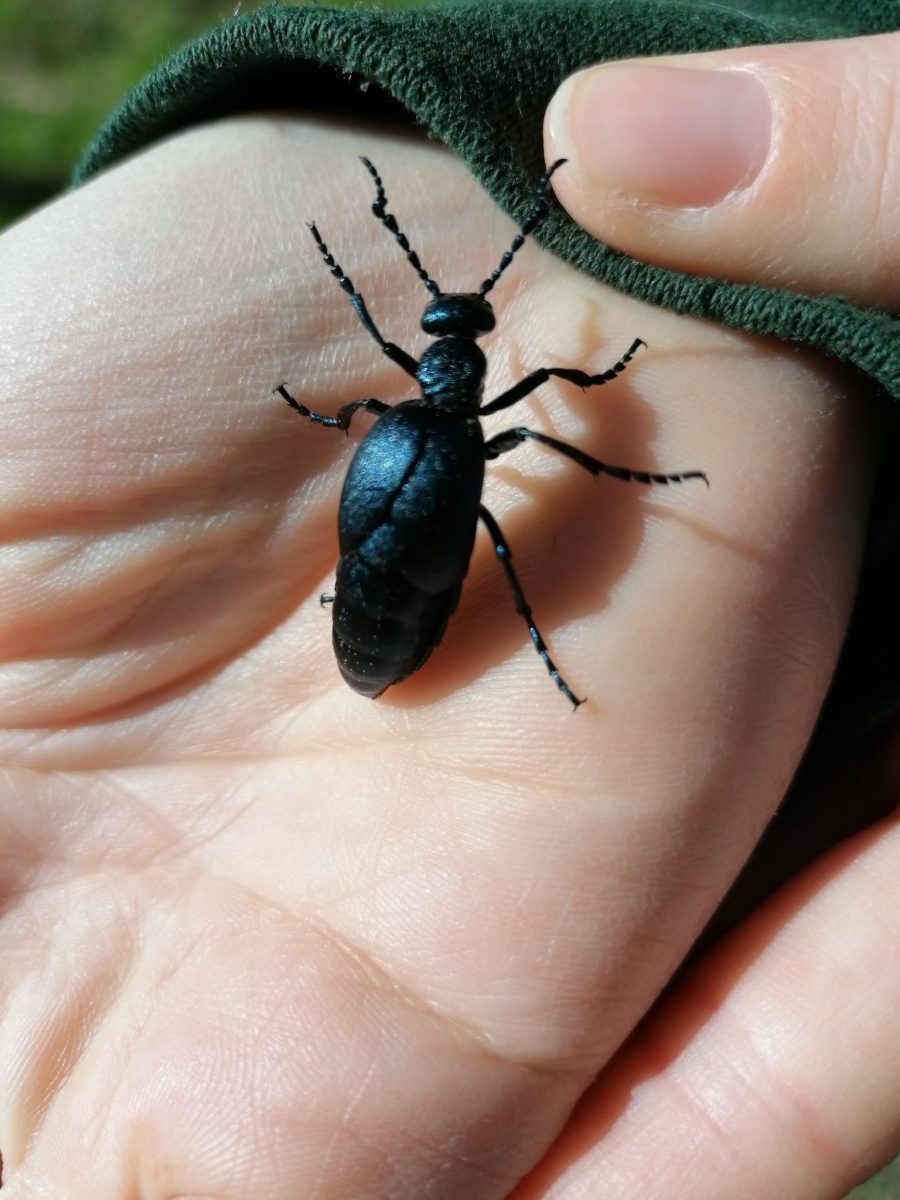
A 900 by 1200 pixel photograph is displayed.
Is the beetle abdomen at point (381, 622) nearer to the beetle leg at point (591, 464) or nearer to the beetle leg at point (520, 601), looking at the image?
the beetle leg at point (520, 601)

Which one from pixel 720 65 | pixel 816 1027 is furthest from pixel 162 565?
pixel 816 1027

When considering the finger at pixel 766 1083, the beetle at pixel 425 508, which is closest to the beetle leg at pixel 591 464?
the beetle at pixel 425 508

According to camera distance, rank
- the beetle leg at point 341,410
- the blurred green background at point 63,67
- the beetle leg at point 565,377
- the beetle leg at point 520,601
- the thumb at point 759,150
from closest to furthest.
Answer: the thumb at point 759,150
the beetle leg at point 520,601
the beetle leg at point 565,377
the beetle leg at point 341,410
the blurred green background at point 63,67

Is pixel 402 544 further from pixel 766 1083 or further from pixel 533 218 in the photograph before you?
pixel 766 1083

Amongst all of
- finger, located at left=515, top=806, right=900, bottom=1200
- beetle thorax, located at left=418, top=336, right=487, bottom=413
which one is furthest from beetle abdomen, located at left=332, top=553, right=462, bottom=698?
finger, located at left=515, top=806, right=900, bottom=1200

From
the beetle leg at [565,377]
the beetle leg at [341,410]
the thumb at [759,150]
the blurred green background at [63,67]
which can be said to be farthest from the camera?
the blurred green background at [63,67]

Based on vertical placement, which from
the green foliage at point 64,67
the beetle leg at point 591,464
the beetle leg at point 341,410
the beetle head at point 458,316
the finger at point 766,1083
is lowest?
the finger at point 766,1083
